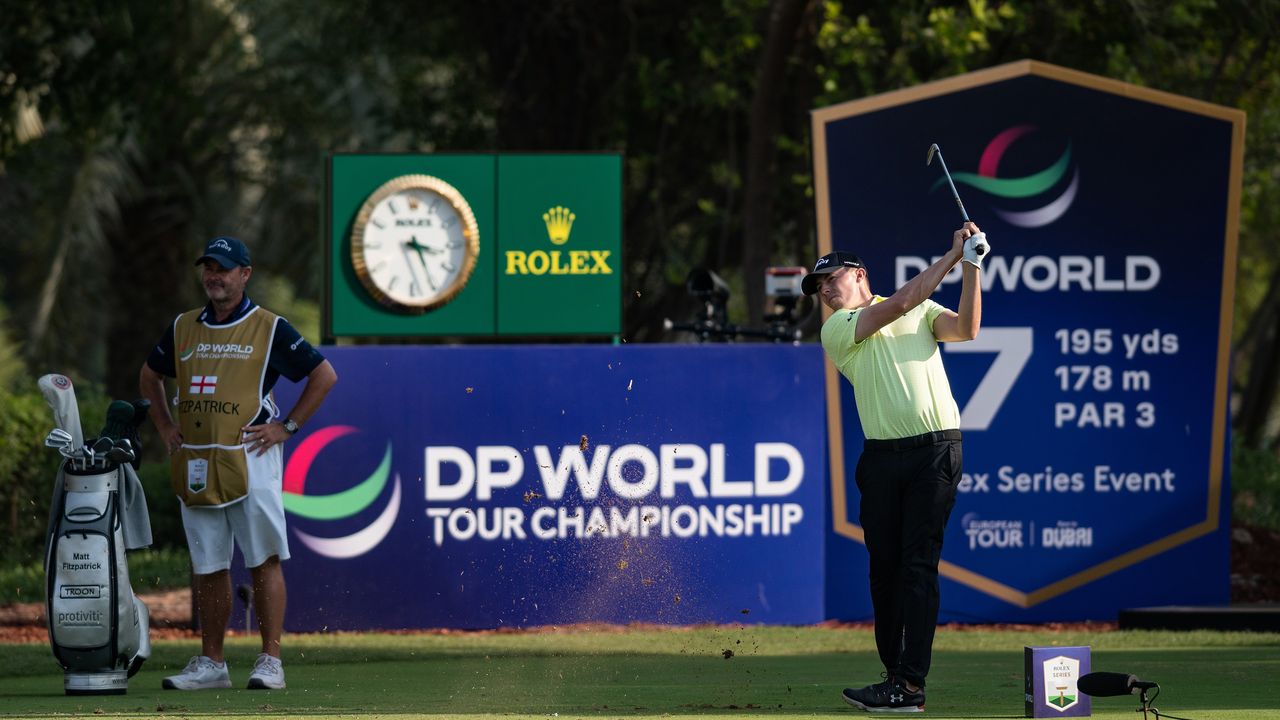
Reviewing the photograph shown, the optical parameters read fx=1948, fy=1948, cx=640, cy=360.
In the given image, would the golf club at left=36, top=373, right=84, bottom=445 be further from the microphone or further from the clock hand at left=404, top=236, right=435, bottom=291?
the microphone

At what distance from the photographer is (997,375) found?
507 inches

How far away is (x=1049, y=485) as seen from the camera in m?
12.9

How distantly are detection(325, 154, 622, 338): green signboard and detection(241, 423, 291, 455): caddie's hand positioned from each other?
3629mm

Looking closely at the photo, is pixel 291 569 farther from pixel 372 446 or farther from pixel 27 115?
pixel 27 115

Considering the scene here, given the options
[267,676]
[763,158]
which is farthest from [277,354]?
[763,158]

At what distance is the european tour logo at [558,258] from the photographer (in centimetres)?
1281

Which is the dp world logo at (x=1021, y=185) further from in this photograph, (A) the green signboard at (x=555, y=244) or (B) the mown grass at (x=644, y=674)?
(B) the mown grass at (x=644, y=674)

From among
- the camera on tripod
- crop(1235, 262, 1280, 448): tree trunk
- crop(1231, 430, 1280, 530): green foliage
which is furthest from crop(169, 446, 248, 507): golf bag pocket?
crop(1235, 262, 1280, 448): tree trunk

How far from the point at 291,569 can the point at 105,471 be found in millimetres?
3462

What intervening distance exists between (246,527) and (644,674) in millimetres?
2049

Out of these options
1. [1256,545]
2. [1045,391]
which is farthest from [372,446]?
[1256,545]

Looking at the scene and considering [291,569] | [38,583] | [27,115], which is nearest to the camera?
[291,569]

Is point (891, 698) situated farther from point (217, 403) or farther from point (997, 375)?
point (997, 375)

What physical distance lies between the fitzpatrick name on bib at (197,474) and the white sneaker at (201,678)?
2.56 ft
